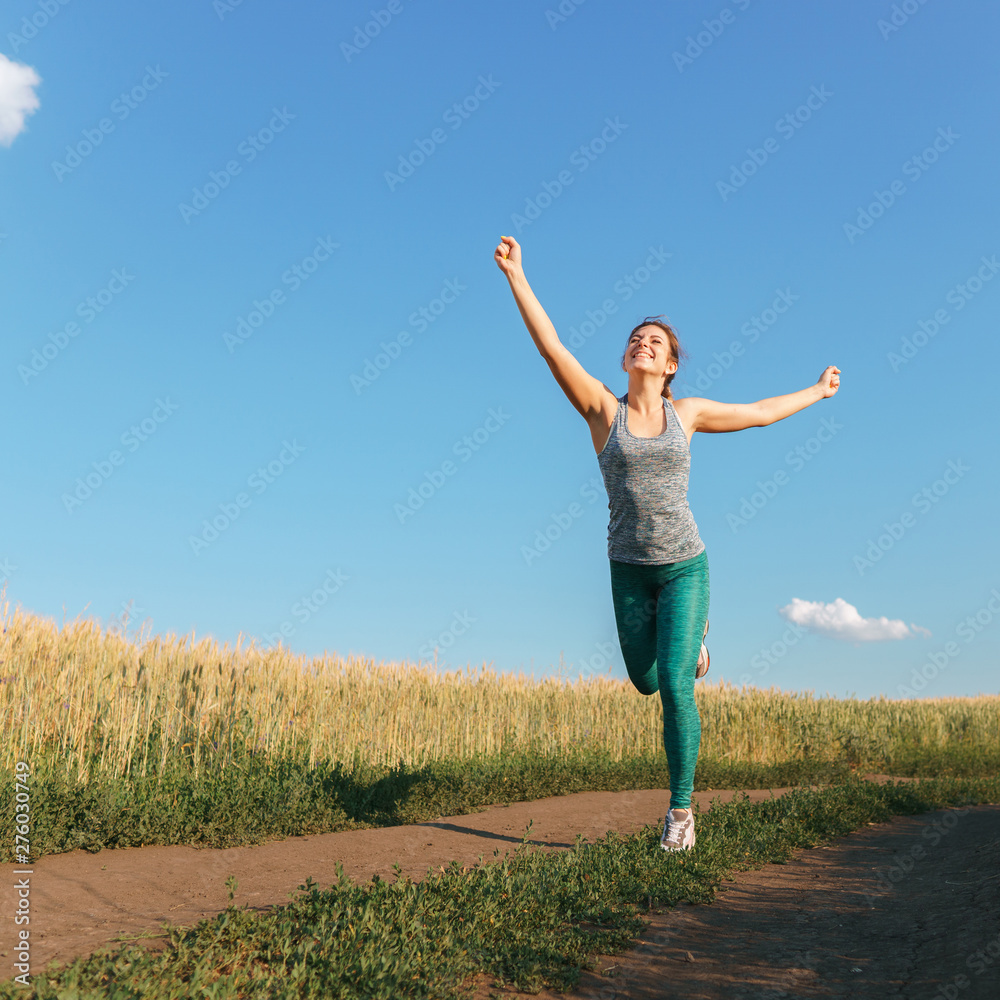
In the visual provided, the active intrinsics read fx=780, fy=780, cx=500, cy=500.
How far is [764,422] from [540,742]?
Result: 7.56m


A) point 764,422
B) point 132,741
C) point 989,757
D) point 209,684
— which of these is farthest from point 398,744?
point 989,757

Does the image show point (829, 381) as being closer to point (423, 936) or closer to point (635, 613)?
point (635, 613)

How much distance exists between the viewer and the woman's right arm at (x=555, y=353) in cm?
459

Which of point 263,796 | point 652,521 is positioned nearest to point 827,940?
point 652,521

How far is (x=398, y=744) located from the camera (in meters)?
Answer: 9.20

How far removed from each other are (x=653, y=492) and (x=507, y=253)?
5.50 feet

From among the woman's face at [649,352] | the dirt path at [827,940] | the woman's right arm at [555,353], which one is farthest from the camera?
the woman's face at [649,352]

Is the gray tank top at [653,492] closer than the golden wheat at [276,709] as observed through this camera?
Yes

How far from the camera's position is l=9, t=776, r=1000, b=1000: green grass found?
8.32 feet

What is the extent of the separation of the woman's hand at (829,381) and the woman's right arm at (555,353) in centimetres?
167

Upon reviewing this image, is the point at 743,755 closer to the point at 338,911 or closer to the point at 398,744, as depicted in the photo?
the point at 398,744

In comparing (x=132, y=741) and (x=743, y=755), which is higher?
(x=132, y=741)
